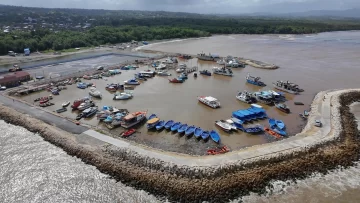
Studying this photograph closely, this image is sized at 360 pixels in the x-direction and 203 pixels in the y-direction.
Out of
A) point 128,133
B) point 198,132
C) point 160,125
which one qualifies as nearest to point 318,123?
point 198,132

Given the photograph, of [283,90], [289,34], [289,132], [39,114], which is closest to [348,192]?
[289,132]

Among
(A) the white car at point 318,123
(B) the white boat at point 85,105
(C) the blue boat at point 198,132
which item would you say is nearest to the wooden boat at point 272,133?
(A) the white car at point 318,123

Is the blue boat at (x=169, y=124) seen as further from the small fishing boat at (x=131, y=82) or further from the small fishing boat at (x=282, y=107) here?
the small fishing boat at (x=131, y=82)

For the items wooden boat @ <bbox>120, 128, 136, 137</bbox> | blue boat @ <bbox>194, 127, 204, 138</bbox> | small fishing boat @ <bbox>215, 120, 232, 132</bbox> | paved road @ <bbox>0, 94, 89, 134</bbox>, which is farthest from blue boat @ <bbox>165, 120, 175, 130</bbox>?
paved road @ <bbox>0, 94, 89, 134</bbox>

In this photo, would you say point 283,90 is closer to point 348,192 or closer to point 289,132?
point 289,132

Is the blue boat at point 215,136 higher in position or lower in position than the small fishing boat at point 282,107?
lower

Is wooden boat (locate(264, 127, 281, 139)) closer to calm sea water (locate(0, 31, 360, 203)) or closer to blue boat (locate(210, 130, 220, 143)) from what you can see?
blue boat (locate(210, 130, 220, 143))
